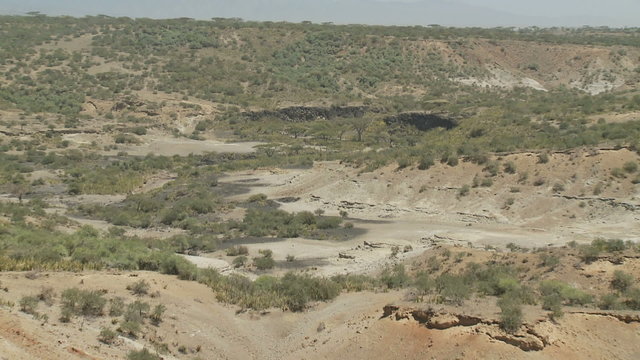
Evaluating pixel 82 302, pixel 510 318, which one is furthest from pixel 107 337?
pixel 510 318

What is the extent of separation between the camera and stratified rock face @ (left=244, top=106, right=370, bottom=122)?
225ft

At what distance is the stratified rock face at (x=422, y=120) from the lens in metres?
55.7

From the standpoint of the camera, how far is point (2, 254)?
54.4 feet

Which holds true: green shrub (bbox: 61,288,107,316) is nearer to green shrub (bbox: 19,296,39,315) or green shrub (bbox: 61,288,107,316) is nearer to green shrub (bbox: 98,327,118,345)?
green shrub (bbox: 19,296,39,315)

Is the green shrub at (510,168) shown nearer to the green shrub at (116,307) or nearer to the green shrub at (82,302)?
the green shrub at (116,307)

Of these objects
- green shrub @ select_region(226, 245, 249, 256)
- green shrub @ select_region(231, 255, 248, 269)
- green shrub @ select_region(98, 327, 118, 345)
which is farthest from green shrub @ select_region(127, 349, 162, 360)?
green shrub @ select_region(226, 245, 249, 256)

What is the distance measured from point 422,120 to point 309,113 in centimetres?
1528

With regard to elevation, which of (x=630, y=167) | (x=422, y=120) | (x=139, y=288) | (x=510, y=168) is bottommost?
(x=422, y=120)

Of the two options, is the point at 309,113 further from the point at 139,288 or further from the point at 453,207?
the point at 139,288

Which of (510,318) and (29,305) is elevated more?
(510,318)

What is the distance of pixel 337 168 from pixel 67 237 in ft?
76.5

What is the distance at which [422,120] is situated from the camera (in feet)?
193

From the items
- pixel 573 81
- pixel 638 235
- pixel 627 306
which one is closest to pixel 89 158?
pixel 638 235

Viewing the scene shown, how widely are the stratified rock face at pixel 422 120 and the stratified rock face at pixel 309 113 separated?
7.77 meters
